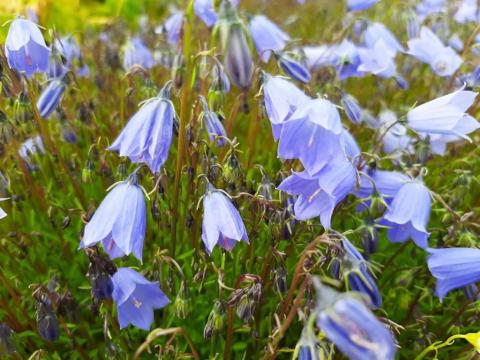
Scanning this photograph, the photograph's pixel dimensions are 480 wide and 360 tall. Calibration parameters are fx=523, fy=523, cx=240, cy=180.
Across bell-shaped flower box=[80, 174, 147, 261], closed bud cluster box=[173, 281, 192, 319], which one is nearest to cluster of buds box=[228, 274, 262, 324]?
closed bud cluster box=[173, 281, 192, 319]

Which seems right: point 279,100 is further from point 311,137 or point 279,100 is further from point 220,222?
point 220,222

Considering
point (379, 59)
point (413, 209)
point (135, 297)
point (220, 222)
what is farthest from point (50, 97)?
point (379, 59)

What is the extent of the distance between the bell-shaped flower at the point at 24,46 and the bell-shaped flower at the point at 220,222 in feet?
2.82

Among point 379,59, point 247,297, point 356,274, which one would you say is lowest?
point 247,297

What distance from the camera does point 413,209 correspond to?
199 centimetres

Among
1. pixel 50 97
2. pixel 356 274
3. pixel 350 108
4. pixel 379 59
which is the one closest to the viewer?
pixel 356 274

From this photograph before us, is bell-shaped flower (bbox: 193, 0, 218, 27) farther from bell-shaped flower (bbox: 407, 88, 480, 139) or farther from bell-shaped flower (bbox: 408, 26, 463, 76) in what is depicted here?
bell-shaped flower (bbox: 407, 88, 480, 139)

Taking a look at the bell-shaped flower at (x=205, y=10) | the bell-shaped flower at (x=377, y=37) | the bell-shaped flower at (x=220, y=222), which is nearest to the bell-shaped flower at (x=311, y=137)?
the bell-shaped flower at (x=220, y=222)

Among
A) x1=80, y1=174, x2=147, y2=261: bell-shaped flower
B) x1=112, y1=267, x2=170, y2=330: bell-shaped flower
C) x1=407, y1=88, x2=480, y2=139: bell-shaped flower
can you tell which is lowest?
x1=112, y1=267, x2=170, y2=330: bell-shaped flower

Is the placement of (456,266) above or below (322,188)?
below

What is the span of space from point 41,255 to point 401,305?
1.75 metres

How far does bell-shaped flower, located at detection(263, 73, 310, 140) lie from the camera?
1.80 metres

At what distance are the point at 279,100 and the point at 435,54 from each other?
1.52 meters

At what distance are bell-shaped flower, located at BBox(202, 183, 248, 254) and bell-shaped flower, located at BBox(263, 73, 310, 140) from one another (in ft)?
1.03
